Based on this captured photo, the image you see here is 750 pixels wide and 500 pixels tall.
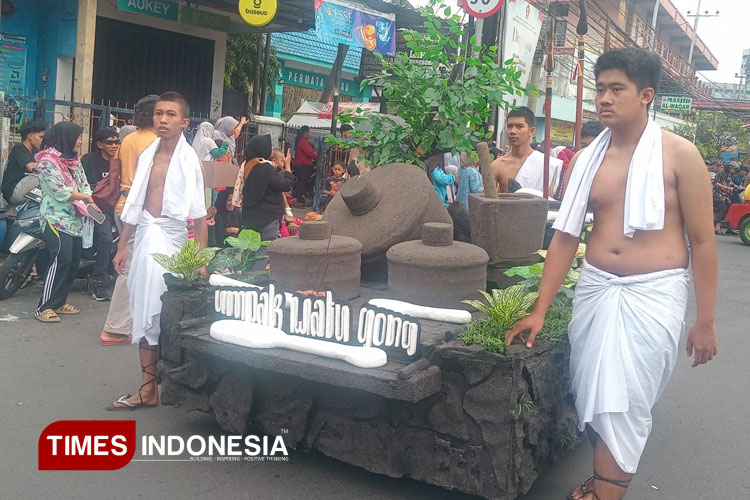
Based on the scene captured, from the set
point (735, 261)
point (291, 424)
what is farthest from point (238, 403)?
point (735, 261)

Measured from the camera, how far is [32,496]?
351cm

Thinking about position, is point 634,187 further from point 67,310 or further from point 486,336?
point 67,310

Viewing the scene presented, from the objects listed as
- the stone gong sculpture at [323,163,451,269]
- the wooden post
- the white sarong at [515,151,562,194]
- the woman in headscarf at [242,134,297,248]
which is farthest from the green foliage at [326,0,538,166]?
the woman in headscarf at [242,134,297,248]

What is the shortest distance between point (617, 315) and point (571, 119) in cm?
2910

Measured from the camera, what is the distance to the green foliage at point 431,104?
6035 mm

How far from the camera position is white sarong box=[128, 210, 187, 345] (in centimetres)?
458

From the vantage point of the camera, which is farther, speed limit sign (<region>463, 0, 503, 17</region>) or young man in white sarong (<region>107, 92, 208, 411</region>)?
speed limit sign (<region>463, 0, 503, 17</region>)

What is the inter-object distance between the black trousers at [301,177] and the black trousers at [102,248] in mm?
8924

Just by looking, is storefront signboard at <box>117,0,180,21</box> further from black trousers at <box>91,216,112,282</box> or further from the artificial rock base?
the artificial rock base

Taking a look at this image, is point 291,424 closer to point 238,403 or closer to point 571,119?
point 238,403

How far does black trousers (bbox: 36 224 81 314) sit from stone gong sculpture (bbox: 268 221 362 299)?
2.99m

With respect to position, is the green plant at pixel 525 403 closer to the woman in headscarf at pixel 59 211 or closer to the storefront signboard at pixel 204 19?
the woman in headscarf at pixel 59 211

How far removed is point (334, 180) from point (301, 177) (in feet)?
9.22

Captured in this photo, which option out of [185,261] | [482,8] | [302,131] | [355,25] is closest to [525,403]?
[185,261]
